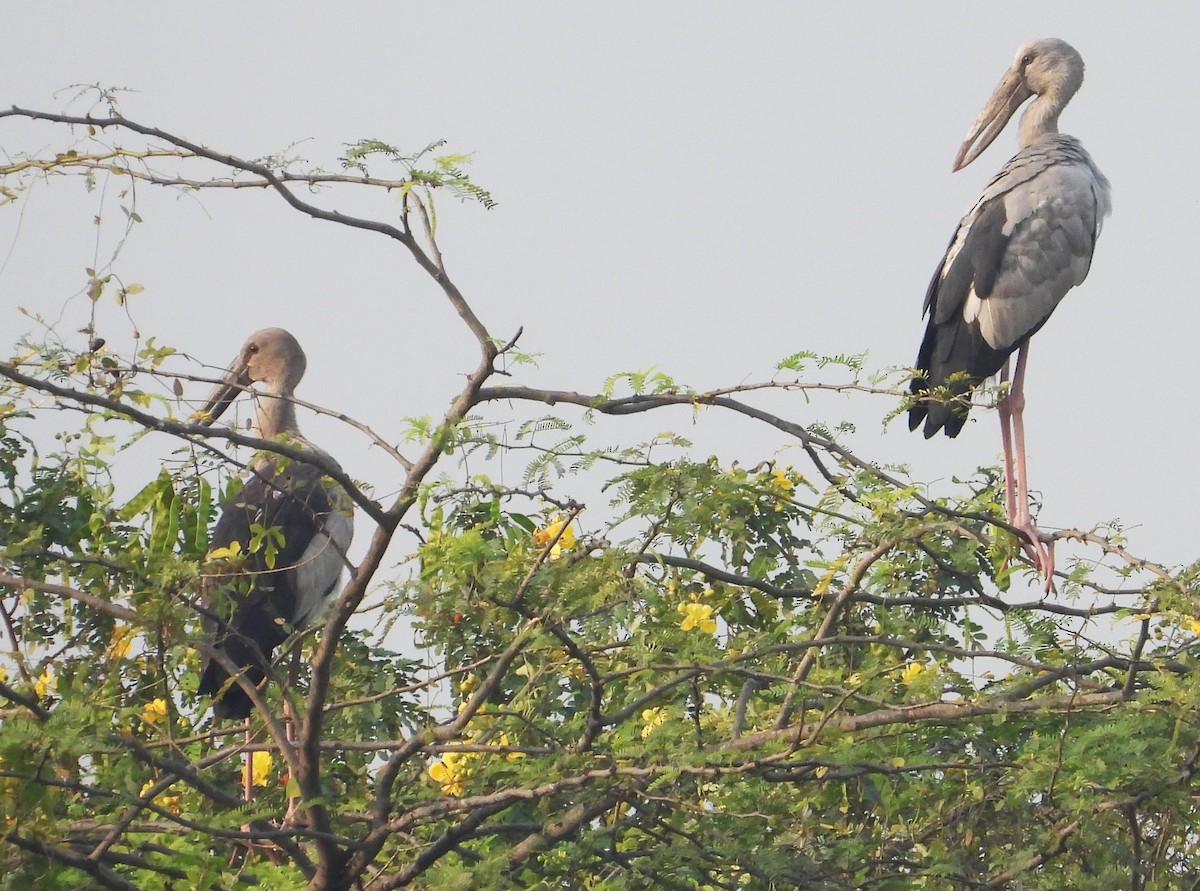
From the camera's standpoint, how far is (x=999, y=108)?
7957 mm

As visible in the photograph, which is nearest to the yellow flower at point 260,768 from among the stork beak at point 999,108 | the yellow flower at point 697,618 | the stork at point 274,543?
the stork at point 274,543

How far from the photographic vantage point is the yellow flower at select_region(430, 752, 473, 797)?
3590mm

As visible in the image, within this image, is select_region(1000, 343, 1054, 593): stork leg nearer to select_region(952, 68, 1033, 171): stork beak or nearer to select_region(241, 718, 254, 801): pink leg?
select_region(952, 68, 1033, 171): stork beak

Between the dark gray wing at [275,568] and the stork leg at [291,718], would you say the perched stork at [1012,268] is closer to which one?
the dark gray wing at [275,568]

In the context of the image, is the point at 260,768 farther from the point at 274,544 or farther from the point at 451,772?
the point at 451,772

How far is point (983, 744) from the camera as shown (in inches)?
149

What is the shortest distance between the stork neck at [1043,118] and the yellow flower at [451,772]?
5024mm

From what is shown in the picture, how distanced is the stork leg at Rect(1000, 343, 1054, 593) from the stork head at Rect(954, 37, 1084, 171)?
1.38m

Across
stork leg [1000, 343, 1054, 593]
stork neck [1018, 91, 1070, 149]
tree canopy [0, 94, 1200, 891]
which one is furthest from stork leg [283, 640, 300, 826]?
stork neck [1018, 91, 1070, 149]

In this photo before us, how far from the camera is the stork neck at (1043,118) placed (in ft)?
25.2

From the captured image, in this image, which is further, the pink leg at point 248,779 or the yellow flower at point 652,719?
the pink leg at point 248,779

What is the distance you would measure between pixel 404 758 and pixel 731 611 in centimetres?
130

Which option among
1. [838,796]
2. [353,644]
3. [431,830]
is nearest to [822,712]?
[838,796]

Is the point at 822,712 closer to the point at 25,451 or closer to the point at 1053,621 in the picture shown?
the point at 1053,621
